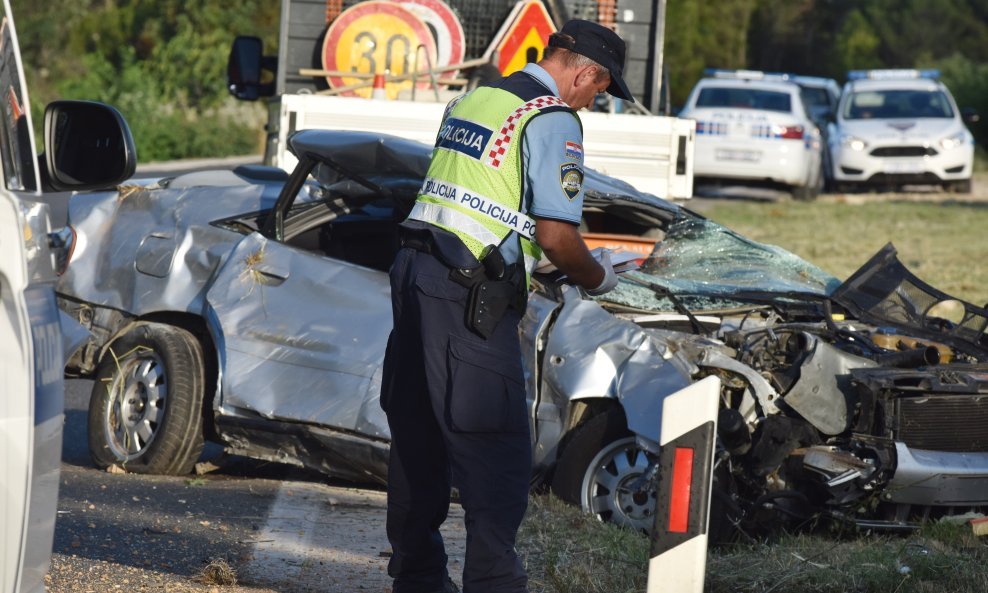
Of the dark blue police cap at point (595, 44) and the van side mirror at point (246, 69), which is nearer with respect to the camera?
the dark blue police cap at point (595, 44)

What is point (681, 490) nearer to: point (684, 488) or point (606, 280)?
point (684, 488)

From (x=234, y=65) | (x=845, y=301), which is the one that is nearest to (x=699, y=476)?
(x=845, y=301)

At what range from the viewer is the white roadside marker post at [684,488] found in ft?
10.6

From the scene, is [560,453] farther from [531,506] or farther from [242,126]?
[242,126]

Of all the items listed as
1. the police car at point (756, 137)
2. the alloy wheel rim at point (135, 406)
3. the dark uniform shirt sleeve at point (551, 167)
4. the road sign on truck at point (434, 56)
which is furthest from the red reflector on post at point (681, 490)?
the police car at point (756, 137)

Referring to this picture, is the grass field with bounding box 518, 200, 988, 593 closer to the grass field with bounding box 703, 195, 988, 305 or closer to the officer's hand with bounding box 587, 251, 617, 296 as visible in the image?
the officer's hand with bounding box 587, 251, 617, 296

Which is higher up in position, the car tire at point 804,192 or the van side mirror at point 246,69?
the van side mirror at point 246,69

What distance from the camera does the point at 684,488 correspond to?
3289 millimetres

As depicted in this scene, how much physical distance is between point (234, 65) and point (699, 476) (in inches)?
354

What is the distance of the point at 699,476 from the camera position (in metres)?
3.24

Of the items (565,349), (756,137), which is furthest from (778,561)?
(756,137)

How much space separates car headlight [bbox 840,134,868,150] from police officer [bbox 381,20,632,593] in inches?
678

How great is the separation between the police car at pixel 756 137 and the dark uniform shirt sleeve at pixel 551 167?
50.3 feet

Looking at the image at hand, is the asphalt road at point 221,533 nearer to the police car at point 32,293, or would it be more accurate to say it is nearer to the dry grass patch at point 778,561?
the dry grass patch at point 778,561
